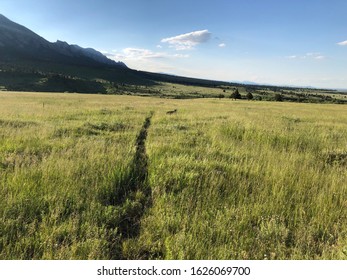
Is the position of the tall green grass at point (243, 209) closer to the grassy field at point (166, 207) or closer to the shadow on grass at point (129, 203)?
the grassy field at point (166, 207)

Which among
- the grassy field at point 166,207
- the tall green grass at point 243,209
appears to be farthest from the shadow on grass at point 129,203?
the tall green grass at point 243,209

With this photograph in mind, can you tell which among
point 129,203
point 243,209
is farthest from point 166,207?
point 243,209

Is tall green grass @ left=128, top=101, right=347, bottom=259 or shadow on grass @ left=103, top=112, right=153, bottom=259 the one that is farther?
shadow on grass @ left=103, top=112, right=153, bottom=259

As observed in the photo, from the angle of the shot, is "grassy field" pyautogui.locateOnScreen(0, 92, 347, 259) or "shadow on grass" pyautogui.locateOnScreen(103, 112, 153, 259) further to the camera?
"shadow on grass" pyautogui.locateOnScreen(103, 112, 153, 259)

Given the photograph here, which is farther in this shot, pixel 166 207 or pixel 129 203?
pixel 129 203

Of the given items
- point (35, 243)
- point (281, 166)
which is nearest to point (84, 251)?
point (35, 243)

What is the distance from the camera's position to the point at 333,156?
959cm

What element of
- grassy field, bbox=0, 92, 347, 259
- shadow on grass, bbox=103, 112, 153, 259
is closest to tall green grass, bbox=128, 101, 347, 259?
grassy field, bbox=0, 92, 347, 259

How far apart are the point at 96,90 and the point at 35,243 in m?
114

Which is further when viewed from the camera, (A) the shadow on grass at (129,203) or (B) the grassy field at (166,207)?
(A) the shadow on grass at (129,203)

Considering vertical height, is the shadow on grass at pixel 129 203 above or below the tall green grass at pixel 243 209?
below

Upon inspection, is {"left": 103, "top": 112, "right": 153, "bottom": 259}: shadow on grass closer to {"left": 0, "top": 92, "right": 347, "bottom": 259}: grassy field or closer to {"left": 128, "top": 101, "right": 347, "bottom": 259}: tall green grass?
{"left": 0, "top": 92, "right": 347, "bottom": 259}: grassy field

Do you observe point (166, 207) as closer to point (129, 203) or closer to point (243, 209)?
point (129, 203)

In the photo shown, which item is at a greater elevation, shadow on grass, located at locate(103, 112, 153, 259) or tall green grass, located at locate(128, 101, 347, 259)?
tall green grass, located at locate(128, 101, 347, 259)
